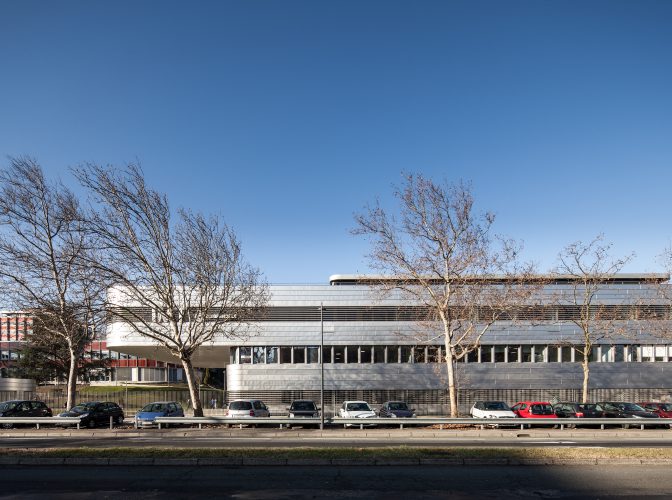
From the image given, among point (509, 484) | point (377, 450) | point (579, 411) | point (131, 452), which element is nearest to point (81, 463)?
point (131, 452)

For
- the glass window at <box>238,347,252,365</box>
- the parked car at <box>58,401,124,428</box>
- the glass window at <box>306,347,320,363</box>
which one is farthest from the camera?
the glass window at <box>238,347,252,365</box>

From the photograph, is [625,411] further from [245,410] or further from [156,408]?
[156,408]

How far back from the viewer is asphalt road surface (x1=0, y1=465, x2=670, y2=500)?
1332cm

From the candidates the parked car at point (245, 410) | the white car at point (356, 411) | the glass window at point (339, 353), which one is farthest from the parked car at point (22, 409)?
the glass window at point (339, 353)

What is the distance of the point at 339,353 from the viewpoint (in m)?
44.5

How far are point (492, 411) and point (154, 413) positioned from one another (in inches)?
723

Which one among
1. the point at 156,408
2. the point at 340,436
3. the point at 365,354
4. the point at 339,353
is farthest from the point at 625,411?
the point at 156,408

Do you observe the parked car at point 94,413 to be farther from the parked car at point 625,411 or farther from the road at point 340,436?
the parked car at point 625,411

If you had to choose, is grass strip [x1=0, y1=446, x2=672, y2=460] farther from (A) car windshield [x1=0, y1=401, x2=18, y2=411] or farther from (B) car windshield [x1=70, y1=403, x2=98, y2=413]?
(A) car windshield [x1=0, y1=401, x2=18, y2=411]

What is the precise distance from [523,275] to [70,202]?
23208 mm

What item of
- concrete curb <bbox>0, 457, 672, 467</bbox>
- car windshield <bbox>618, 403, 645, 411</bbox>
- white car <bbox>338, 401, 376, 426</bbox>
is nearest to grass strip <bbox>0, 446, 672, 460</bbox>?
concrete curb <bbox>0, 457, 672, 467</bbox>

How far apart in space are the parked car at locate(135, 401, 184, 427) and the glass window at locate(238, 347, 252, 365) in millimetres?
9373

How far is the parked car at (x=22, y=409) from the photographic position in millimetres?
35094

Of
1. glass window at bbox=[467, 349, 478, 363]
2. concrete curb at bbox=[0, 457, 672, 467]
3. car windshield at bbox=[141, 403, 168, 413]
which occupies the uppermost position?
glass window at bbox=[467, 349, 478, 363]
